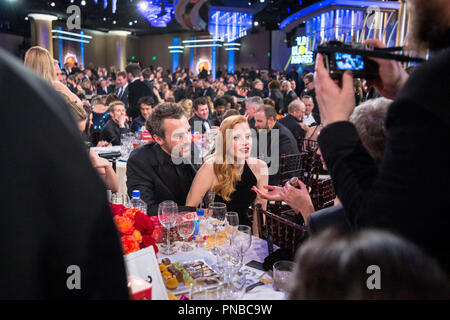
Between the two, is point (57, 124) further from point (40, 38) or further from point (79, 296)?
point (40, 38)

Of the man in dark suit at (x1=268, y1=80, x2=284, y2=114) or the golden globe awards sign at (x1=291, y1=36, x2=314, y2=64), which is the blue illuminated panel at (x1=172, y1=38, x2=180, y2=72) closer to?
the golden globe awards sign at (x1=291, y1=36, x2=314, y2=64)

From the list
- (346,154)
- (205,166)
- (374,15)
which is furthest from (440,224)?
(374,15)

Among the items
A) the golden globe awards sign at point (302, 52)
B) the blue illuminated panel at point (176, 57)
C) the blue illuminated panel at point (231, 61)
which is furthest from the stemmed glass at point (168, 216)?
the blue illuminated panel at point (176, 57)

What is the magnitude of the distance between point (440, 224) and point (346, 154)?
0.24 meters

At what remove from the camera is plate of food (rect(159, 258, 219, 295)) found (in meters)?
1.41

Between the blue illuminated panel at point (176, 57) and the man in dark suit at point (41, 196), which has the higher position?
the blue illuminated panel at point (176, 57)

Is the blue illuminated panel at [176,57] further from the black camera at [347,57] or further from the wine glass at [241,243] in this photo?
the black camera at [347,57]

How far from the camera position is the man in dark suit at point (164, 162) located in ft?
8.99

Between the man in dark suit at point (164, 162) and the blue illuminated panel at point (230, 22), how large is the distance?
9.15 metres

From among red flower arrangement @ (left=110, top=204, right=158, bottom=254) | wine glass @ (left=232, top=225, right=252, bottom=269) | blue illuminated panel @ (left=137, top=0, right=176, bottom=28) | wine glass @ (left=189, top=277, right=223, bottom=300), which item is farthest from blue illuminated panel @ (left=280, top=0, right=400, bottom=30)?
wine glass @ (left=189, top=277, right=223, bottom=300)

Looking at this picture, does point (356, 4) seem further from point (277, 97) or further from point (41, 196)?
point (41, 196)

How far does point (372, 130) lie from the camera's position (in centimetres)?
107

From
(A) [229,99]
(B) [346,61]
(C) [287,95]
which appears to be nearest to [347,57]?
(B) [346,61]

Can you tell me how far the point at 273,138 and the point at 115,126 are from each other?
232cm
